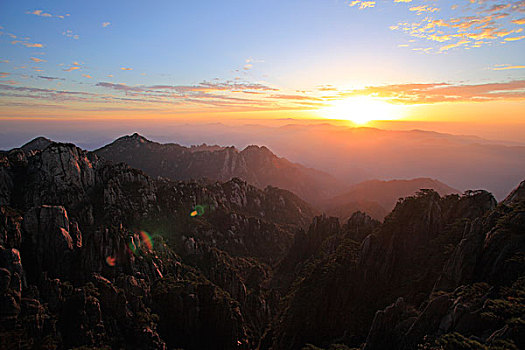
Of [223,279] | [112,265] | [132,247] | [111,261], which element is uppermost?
[132,247]

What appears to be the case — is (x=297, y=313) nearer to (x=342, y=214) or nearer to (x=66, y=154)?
(x=66, y=154)

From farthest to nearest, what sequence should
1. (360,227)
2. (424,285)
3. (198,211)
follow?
(198,211) < (360,227) < (424,285)

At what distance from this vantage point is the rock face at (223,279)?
28.6 meters

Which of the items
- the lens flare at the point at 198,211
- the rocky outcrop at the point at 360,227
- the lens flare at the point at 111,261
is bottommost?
the lens flare at the point at 198,211

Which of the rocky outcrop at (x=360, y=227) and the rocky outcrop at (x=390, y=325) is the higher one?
the rocky outcrop at (x=390, y=325)

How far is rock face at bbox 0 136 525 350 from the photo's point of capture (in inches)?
1124

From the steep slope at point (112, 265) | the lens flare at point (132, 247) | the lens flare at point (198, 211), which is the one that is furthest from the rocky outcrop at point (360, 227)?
the lens flare at point (198, 211)

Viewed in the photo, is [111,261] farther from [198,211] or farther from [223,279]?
[198,211]

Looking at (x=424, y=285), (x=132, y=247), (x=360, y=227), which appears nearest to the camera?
(x=424, y=285)

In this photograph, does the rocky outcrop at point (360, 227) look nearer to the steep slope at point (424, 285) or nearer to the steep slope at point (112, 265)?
the steep slope at point (424, 285)

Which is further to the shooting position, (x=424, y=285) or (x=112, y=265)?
(x=112, y=265)

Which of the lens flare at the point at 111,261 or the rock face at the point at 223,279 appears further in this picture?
the lens flare at the point at 111,261

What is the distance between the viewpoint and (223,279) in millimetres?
82438

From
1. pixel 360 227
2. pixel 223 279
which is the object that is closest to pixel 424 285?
pixel 360 227
